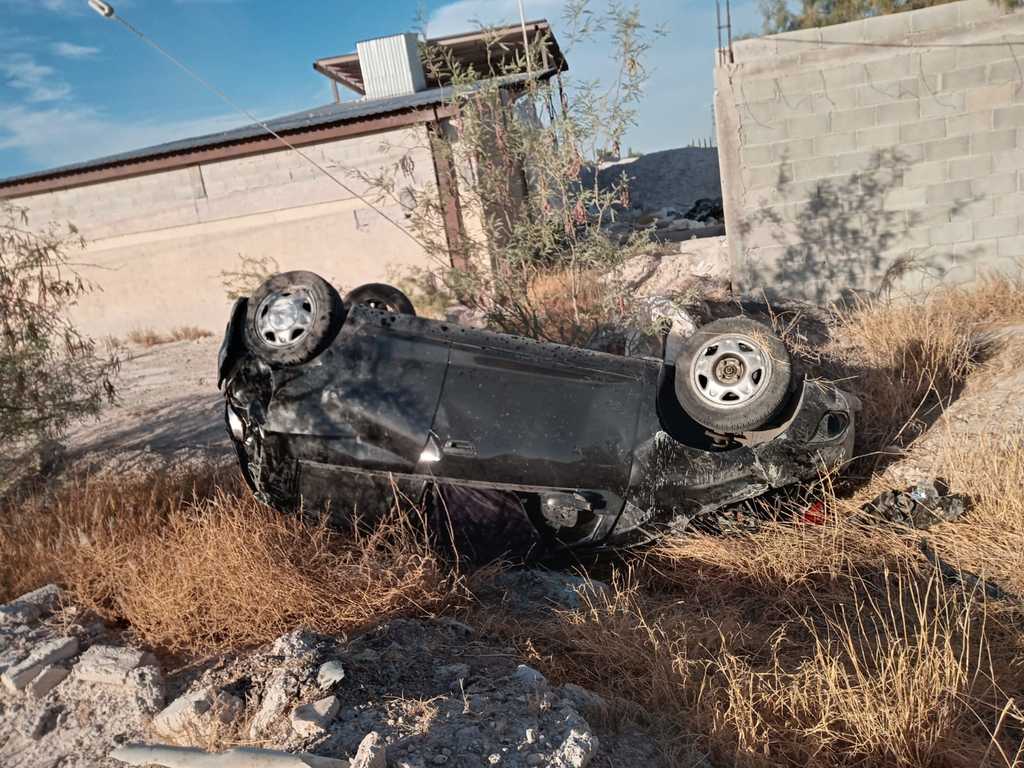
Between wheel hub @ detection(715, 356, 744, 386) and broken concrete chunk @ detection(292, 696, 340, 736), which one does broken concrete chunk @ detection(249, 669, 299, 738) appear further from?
wheel hub @ detection(715, 356, 744, 386)

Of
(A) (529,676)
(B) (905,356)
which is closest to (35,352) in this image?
(A) (529,676)

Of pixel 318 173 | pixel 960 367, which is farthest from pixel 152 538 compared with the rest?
pixel 318 173

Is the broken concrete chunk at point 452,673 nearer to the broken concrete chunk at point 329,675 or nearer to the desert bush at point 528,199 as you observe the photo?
the broken concrete chunk at point 329,675

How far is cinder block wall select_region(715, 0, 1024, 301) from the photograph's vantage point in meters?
7.46

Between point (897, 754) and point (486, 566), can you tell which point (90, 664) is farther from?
point (897, 754)

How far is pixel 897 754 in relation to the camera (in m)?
2.53

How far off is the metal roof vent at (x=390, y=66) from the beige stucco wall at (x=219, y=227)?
393 cm

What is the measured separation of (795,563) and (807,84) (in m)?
5.74

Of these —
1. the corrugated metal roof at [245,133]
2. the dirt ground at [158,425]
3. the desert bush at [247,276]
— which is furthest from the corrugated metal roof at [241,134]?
the dirt ground at [158,425]

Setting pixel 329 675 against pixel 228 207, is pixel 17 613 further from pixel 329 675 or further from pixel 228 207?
pixel 228 207

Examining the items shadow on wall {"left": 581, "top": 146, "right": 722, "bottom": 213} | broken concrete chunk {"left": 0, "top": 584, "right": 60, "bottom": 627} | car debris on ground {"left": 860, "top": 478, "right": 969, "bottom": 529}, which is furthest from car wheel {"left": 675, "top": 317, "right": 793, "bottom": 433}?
shadow on wall {"left": 581, "top": 146, "right": 722, "bottom": 213}

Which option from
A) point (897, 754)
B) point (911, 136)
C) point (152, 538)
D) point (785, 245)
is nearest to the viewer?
point (897, 754)

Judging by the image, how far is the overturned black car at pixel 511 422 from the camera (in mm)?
4004

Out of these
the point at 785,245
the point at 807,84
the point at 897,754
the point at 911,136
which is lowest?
the point at 897,754
